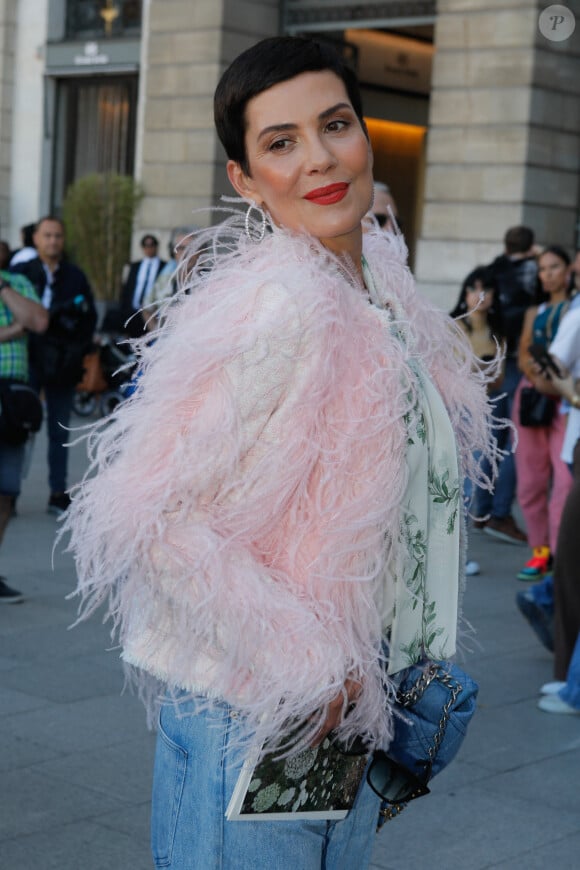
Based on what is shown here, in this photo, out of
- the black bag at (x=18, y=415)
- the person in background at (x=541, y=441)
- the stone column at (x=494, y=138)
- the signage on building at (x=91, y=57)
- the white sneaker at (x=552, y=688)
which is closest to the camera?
the white sneaker at (x=552, y=688)

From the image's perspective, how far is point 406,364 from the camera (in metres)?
A: 2.03

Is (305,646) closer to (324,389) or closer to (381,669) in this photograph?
(381,669)

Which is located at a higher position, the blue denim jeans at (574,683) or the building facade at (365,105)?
the building facade at (365,105)

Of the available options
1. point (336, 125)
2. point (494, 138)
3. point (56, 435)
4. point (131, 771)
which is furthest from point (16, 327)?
point (494, 138)

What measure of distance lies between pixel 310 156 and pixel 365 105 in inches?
736

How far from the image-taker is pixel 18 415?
7219 millimetres

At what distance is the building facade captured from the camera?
1597cm

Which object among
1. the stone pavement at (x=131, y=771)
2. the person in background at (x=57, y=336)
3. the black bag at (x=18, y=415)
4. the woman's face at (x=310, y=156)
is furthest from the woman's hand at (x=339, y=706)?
the person in background at (x=57, y=336)

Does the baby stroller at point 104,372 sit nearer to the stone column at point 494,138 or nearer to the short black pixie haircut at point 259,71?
the stone column at point 494,138

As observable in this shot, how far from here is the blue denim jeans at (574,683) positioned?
5.36m

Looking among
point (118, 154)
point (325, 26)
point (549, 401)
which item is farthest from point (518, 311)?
point (118, 154)

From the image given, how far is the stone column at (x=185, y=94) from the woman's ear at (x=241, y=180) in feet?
53.9

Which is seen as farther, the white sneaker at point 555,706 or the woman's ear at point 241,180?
the white sneaker at point 555,706

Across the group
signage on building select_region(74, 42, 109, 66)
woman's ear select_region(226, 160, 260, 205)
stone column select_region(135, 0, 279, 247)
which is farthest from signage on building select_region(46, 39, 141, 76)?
woman's ear select_region(226, 160, 260, 205)
